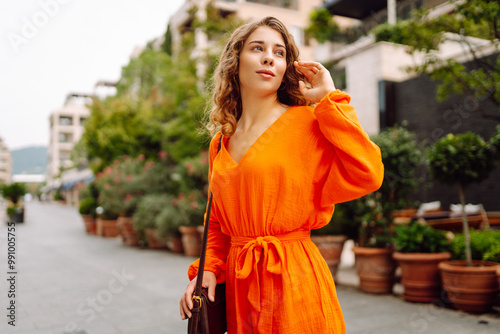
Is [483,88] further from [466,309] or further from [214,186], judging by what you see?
[214,186]

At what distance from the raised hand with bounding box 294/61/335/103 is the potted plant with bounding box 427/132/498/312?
3707 millimetres

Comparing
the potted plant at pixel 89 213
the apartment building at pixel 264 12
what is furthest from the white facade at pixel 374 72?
the apartment building at pixel 264 12

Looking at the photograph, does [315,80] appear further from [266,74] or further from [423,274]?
[423,274]

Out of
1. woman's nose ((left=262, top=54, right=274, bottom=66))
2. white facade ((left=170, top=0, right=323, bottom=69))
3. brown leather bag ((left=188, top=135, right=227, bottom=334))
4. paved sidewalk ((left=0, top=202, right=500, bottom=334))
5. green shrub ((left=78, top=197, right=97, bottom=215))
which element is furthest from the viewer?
white facade ((left=170, top=0, right=323, bottom=69))

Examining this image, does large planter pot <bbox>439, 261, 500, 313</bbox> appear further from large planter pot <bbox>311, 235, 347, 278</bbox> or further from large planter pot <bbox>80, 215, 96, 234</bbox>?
large planter pot <bbox>80, 215, 96, 234</bbox>

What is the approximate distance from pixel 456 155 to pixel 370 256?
5.56 ft

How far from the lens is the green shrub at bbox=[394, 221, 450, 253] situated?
16.4 ft

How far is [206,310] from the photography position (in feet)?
5.00

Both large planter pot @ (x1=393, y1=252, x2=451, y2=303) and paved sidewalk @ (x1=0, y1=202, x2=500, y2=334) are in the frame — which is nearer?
paved sidewalk @ (x1=0, y1=202, x2=500, y2=334)

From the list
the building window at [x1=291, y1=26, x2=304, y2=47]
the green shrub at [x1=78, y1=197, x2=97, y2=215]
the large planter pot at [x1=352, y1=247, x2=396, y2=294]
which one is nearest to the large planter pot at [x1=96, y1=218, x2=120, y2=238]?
the green shrub at [x1=78, y1=197, x2=97, y2=215]

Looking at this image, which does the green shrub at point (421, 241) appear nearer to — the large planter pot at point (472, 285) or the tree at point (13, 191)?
the large planter pot at point (472, 285)

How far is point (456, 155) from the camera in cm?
474

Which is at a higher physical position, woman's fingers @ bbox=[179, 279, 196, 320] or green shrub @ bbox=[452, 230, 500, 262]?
woman's fingers @ bbox=[179, 279, 196, 320]

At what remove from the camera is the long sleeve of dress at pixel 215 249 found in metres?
1.66
